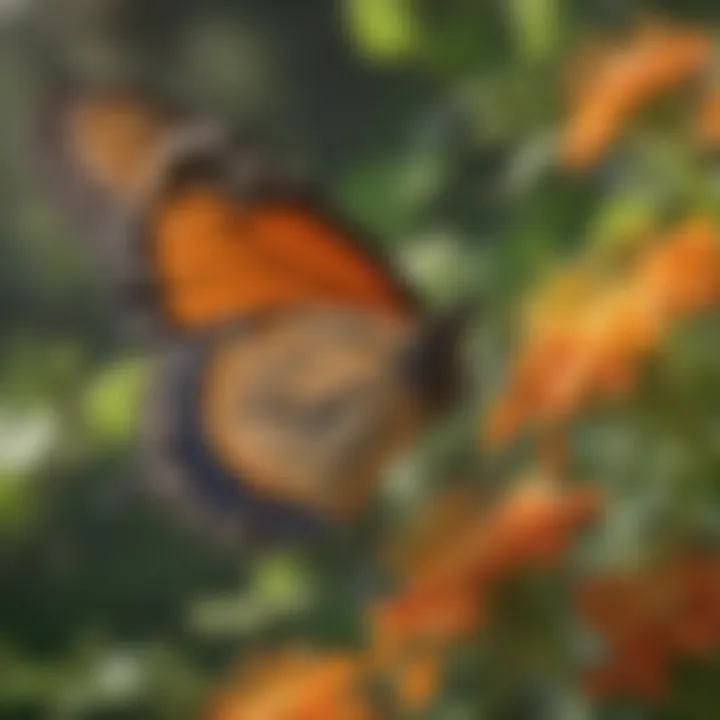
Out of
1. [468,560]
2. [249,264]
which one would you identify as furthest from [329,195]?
[468,560]

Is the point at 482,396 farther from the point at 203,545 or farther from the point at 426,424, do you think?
the point at 203,545

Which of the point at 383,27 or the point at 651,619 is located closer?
the point at 651,619

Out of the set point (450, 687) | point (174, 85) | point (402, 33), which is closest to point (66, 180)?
point (174, 85)

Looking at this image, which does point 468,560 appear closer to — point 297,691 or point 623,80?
point 297,691

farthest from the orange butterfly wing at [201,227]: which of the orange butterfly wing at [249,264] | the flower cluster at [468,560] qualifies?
the flower cluster at [468,560]

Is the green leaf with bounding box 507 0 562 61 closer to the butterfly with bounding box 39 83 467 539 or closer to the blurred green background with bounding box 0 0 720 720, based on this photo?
the blurred green background with bounding box 0 0 720 720

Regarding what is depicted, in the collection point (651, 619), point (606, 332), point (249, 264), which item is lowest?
point (651, 619)
